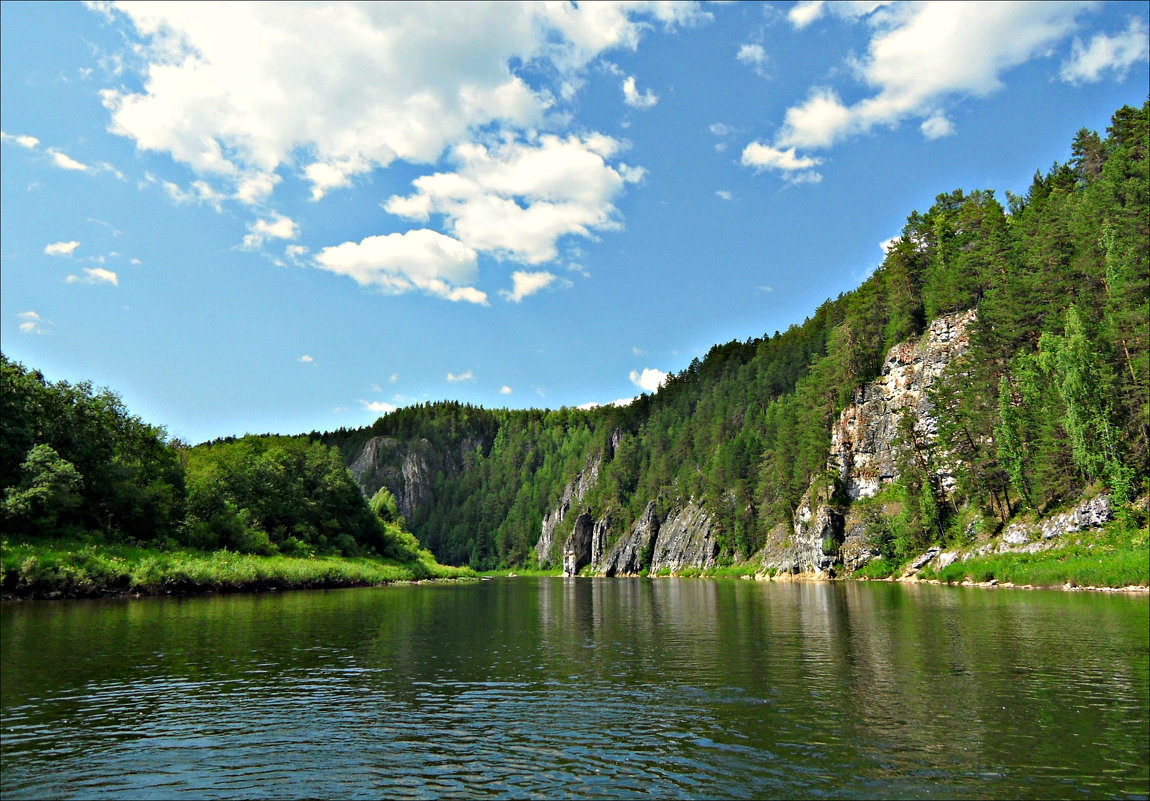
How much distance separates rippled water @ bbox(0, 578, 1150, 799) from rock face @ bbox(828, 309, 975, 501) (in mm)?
69489

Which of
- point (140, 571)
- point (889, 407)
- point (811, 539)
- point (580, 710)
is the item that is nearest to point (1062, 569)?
point (889, 407)

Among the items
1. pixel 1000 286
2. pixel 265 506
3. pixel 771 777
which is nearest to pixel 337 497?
A: pixel 265 506

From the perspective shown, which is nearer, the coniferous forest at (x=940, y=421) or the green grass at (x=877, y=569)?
the coniferous forest at (x=940, y=421)

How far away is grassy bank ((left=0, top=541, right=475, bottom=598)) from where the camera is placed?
5341 centimetres

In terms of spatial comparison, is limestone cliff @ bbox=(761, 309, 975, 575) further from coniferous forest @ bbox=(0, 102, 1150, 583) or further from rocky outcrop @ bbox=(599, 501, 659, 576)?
rocky outcrop @ bbox=(599, 501, 659, 576)

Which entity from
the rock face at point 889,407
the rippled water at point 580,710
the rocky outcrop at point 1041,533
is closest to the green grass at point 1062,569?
the rocky outcrop at point 1041,533

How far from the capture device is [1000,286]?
94000mm

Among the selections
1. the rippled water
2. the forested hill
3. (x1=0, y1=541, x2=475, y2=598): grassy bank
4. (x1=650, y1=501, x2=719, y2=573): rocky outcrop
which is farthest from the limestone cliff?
(x1=0, y1=541, x2=475, y2=598): grassy bank

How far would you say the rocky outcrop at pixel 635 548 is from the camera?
182 m

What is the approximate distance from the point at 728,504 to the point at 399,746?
143058 millimetres

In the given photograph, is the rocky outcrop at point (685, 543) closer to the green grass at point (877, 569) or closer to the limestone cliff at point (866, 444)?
the limestone cliff at point (866, 444)

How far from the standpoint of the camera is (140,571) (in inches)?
2424

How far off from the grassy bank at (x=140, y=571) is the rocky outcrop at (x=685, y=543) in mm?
85602

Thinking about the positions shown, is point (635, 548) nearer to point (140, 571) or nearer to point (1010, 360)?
point (1010, 360)
